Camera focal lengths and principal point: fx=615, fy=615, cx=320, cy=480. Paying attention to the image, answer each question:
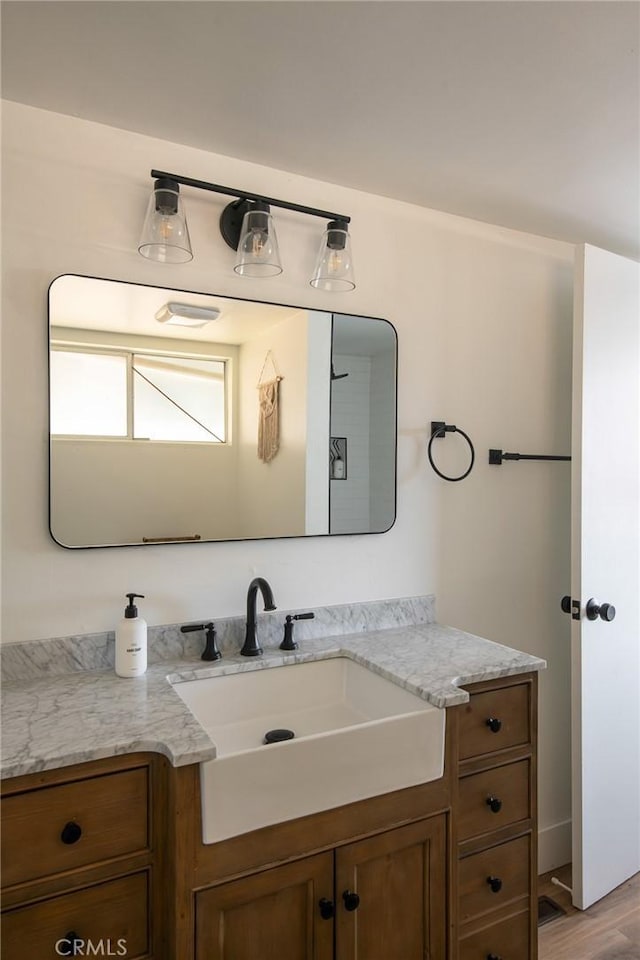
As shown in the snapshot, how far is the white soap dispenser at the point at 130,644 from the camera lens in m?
1.52

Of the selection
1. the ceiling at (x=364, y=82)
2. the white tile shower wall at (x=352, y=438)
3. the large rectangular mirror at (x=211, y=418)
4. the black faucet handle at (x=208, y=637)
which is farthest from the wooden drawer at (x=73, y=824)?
the ceiling at (x=364, y=82)

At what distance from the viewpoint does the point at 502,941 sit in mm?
1625

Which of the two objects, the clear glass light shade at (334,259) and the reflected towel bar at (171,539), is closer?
the reflected towel bar at (171,539)

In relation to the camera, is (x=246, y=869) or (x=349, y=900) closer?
(x=246, y=869)

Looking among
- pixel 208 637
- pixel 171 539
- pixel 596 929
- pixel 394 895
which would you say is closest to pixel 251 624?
pixel 208 637

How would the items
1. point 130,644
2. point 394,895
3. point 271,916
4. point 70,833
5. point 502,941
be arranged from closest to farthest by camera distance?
A: point 70,833, point 271,916, point 394,895, point 130,644, point 502,941

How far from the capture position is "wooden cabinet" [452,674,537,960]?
155cm

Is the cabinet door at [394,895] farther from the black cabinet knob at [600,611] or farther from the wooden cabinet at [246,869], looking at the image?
the black cabinet knob at [600,611]

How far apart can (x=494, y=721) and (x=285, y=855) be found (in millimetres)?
641

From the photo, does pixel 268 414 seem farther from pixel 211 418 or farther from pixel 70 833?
pixel 70 833

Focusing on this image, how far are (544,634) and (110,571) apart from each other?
1689mm

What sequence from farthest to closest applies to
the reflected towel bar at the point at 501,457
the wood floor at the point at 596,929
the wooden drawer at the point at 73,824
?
the reflected towel bar at the point at 501,457, the wood floor at the point at 596,929, the wooden drawer at the point at 73,824

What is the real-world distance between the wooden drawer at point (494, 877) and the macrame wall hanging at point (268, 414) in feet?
3.94

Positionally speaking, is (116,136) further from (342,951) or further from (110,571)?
(342,951)
